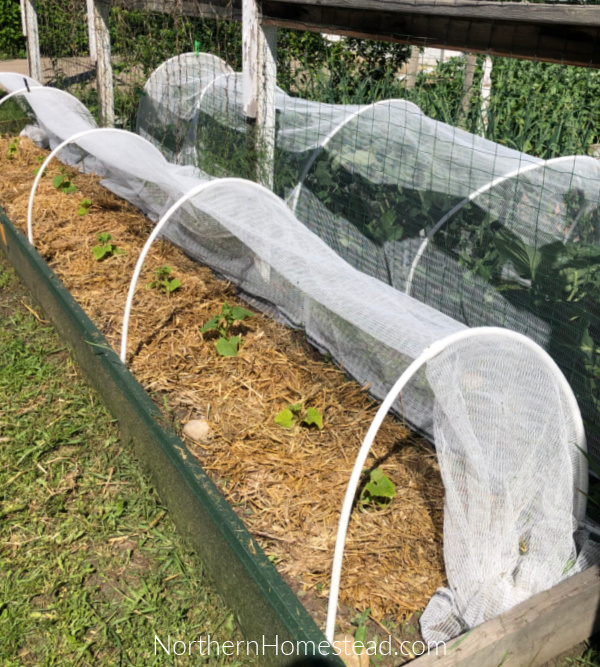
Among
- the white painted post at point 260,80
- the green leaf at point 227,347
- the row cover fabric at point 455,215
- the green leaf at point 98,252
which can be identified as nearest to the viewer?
the row cover fabric at point 455,215

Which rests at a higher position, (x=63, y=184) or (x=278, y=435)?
(x=278, y=435)

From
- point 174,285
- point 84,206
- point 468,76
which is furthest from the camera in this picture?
point 468,76

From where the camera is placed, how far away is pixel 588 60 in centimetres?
248

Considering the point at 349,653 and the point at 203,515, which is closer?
the point at 349,653

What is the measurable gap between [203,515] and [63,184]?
3.90 m

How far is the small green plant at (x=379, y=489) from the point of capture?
237cm

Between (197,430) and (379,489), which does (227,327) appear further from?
(379,489)

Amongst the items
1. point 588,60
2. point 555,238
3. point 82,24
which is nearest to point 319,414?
point 555,238

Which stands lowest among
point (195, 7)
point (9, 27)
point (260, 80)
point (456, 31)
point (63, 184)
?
point (9, 27)

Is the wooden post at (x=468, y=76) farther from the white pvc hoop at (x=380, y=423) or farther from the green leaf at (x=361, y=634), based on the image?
the green leaf at (x=361, y=634)

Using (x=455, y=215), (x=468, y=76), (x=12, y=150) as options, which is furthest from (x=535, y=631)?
(x=12, y=150)

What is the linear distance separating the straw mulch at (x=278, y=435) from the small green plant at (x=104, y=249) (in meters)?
0.06

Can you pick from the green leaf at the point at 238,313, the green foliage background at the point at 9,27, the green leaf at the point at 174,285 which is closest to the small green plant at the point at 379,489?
the green leaf at the point at 238,313

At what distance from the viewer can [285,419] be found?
9.30 feet
